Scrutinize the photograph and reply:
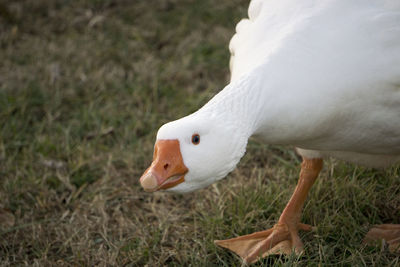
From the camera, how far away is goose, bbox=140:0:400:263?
1.74 meters

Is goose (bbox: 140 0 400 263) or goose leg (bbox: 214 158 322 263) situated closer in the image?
goose (bbox: 140 0 400 263)

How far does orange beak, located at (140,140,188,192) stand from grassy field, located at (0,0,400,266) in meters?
0.83

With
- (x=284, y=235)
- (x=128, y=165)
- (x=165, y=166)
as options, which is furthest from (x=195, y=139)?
(x=128, y=165)

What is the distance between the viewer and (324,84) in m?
1.90

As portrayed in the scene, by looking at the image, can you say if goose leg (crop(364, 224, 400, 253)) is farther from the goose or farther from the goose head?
the goose head

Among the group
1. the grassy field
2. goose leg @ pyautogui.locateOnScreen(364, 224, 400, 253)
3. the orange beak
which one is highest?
the orange beak

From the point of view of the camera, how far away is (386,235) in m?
2.40

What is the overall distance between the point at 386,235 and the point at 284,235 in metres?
0.52

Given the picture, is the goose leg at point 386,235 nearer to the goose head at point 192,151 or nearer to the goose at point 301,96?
the goose at point 301,96

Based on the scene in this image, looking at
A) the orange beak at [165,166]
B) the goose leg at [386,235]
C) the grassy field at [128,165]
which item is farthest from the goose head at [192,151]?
the goose leg at [386,235]

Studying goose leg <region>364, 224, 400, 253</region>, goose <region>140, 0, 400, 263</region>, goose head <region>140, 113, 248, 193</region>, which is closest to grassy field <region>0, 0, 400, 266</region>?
goose leg <region>364, 224, 400, 253</region>

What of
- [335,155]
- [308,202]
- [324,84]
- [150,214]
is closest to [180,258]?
[150,214]

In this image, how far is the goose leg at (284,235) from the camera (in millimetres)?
2445

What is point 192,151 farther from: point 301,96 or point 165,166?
point 301,96
